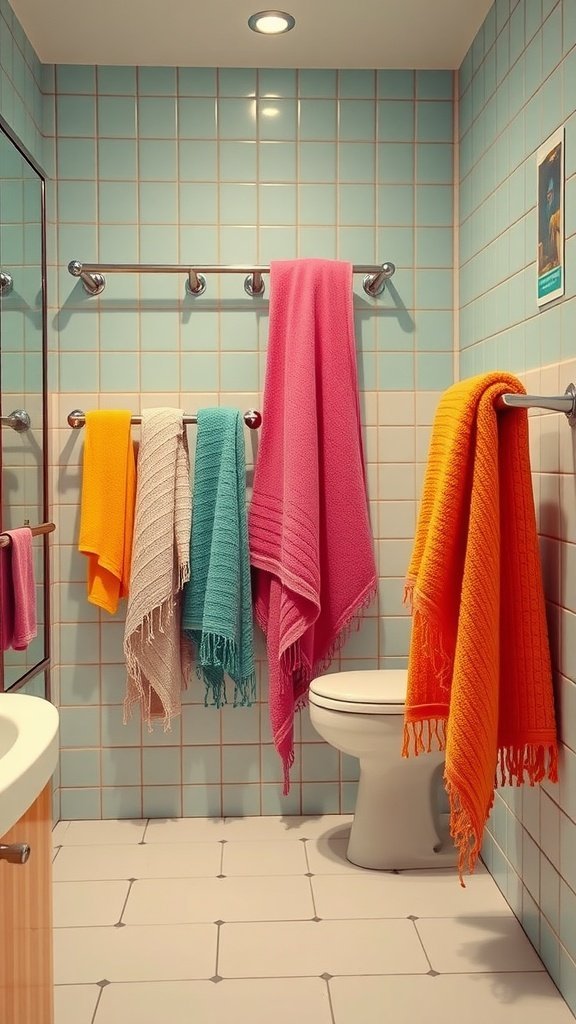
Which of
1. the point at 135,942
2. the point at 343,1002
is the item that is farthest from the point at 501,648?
the point at 135,942

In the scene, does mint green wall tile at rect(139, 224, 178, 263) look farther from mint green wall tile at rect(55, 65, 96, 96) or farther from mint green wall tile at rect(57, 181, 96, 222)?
mint green wall tile at rect(55, 65, 96, 96)

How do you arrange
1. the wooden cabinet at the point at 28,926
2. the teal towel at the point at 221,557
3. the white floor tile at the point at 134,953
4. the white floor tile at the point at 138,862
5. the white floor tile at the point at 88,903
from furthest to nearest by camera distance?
1. the teal towel at the point at 221,557
2. the white floor tile at the point at 138,862
3. the white floor tile at the point at 88,903
4. the white floor tile at the point at 134,953
5. the wooden cabinet at the point at 28,926

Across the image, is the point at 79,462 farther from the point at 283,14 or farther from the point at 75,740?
the point at 283,14

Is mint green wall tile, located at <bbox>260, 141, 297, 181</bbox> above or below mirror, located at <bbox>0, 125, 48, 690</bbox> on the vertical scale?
above

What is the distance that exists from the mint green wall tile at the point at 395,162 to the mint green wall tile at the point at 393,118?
29 mm

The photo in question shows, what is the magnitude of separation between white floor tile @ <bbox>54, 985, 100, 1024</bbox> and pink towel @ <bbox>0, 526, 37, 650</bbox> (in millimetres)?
687

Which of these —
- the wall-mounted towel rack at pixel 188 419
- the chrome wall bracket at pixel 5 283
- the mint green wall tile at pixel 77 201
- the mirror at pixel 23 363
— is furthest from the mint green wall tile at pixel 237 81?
the chrome wall bracket at pixel 5 283

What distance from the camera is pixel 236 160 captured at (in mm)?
2764

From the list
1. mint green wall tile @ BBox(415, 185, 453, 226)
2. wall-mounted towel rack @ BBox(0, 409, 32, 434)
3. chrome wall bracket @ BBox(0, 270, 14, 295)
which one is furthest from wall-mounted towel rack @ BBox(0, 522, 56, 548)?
mint green wall tile @ BBox(415, 185, 453, 226)

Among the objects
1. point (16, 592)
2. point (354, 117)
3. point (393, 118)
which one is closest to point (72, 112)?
point (354, 117)

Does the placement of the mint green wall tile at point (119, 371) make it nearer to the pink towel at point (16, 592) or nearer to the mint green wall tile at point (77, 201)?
the mint green wall tile at point (77, 201)

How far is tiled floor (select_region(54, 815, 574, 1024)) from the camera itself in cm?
181

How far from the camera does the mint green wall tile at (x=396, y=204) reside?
2797 mm

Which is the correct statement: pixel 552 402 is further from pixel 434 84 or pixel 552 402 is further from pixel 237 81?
pixel 237 81
